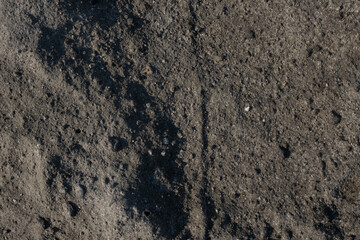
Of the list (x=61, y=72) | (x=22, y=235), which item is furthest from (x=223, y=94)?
(x=22, y=235)

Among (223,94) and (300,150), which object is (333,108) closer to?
(300,150)

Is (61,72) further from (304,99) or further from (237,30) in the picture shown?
(304,99)

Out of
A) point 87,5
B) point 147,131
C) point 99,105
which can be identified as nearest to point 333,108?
point 147,131

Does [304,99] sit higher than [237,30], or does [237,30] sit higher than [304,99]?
[237,30]

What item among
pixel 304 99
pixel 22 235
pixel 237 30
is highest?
pixel 237 30

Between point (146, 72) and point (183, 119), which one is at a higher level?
point (146, 72)

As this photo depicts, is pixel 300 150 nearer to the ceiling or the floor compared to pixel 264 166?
nearer to the ceiling
